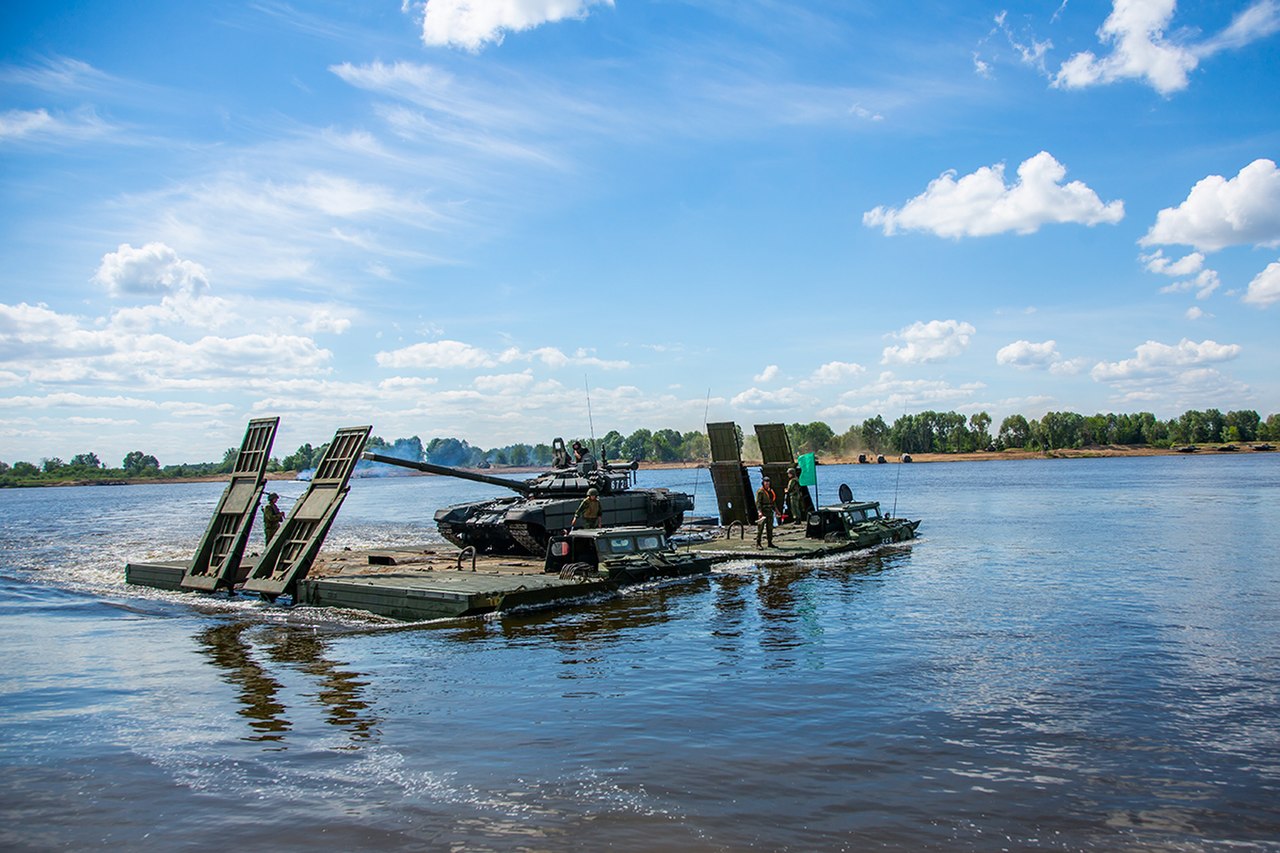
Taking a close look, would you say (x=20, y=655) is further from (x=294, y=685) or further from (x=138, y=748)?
(x=138, y=748)

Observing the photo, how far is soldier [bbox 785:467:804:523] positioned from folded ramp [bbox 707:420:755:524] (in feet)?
5.36

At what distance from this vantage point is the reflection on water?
36.1 feet

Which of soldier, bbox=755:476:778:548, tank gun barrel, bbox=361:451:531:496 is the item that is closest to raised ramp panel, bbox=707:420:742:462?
soldier, bbox=755:476:778:548

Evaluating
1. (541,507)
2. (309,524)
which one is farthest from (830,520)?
(309,524)

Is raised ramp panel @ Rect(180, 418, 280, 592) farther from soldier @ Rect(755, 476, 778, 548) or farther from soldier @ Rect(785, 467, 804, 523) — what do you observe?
soldier @ Rect(785, 467, 804, 523)

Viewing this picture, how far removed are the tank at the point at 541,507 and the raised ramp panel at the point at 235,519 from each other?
2.92 m

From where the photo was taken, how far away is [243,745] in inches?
400

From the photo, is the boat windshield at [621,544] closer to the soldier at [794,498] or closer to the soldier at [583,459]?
the soldier at [583,459]

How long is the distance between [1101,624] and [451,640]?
12608mm

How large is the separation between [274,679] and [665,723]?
6381 millimetres

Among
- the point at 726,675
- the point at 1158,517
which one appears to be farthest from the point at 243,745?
the point at 1158,517

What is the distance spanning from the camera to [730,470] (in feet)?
112

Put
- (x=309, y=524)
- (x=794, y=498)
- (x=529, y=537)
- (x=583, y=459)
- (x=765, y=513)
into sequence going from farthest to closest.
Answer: (x=794, y=498), (x=583, y=459), (x=765, y=513), (x=529, y=537), (x=309, y=524)

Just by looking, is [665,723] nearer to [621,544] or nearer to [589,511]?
[621,544]
